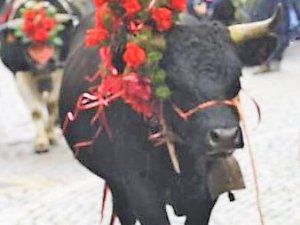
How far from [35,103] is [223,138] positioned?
646 cm

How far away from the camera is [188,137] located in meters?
5.39

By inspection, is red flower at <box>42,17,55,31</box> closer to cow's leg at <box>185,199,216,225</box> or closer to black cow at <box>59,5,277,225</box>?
black cow at <box>59,5,277,225</box>

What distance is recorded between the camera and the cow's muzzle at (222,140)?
5145mm

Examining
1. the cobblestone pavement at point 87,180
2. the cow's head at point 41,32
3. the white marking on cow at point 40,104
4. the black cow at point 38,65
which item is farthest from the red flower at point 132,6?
the white marking on cow at point 40,104

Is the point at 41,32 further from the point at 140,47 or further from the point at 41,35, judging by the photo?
the point at 140,47

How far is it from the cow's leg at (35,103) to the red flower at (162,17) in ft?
19.1

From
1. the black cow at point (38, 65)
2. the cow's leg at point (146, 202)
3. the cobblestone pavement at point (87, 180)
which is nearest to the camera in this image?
the cow's leg at point (146, 202)

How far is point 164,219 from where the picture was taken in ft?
19.3

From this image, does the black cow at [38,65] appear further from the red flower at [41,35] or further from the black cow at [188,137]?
the black cow at [188,137]

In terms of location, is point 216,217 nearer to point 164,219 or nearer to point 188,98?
point 164,219

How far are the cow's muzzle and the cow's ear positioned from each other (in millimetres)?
673

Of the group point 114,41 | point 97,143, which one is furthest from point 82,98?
point 114,41

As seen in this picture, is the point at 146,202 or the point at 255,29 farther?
the point at 146,202

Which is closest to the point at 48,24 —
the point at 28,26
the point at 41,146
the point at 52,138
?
the point at 28,26
